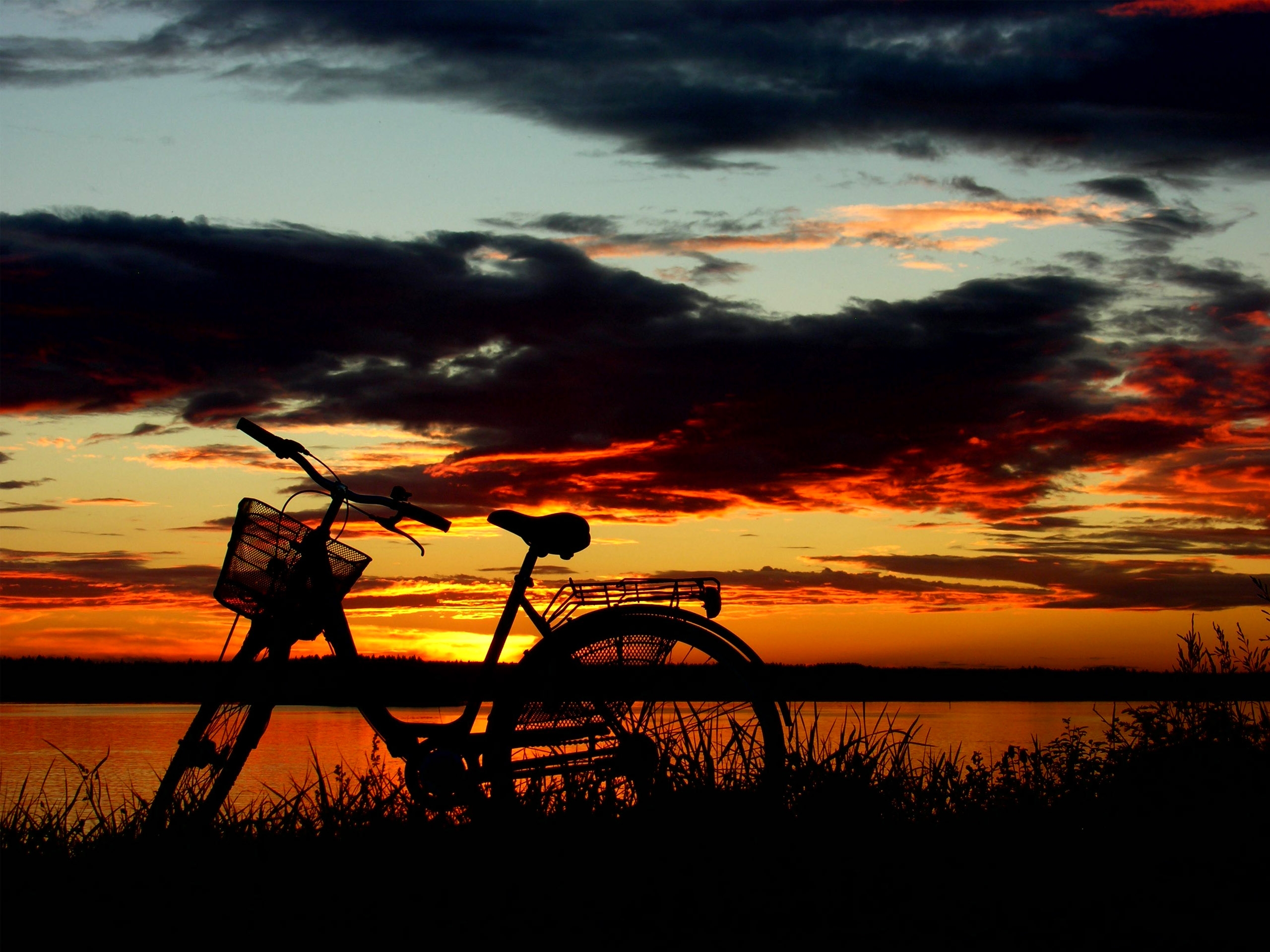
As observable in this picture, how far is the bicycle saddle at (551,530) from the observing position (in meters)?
4.49

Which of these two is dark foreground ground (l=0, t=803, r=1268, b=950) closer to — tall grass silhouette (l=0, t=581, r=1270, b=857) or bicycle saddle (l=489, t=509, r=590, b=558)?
tall grass silhouette (l=0, t=581, r=1270, b=857)

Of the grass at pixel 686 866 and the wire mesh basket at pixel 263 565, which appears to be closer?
the grass at pixel 686 866

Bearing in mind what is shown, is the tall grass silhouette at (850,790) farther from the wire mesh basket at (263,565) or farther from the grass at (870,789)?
the wire mesh basket at (263,565)

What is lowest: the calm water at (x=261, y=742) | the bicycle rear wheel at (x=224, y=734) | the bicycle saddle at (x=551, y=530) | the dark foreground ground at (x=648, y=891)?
the calm water at (x=261, y=742)

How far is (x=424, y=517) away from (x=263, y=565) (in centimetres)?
71

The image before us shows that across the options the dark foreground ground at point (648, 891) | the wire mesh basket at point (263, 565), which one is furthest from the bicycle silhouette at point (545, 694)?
the dark foreground ground at point (648, 891)

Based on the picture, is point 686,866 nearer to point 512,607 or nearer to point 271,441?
point 512,607

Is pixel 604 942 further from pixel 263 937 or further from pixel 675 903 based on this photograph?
pixel 263 937

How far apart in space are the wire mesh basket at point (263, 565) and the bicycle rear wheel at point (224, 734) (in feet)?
0.46

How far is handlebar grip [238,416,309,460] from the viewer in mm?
4688

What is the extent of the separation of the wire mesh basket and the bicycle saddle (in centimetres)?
85

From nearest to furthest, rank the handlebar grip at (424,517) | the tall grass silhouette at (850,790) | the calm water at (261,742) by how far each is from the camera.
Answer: the tall grass silhouette at (850,790) < the handlebar grip at (424,517) < the calm water at (261,742)

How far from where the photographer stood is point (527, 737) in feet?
14.7

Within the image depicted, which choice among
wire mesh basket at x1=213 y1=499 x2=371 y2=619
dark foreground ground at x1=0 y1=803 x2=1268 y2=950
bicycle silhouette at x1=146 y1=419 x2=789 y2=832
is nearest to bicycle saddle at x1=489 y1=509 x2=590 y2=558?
bicycle silhouette at x1=146 y1=419 x2=789 y2=832
